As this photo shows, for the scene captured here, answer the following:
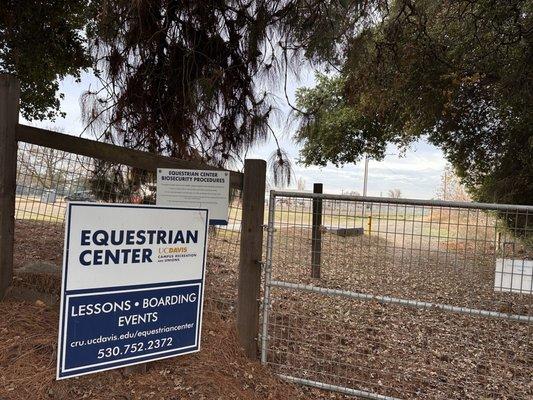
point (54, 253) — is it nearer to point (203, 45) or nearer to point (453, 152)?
point (203, 45)

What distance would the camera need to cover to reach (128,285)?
121 inches

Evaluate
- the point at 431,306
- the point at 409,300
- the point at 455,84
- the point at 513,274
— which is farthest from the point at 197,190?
the point at 455,84

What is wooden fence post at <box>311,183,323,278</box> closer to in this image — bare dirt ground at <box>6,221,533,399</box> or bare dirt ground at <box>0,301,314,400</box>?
bare dirt ground at <box>6,221,533,399</box>

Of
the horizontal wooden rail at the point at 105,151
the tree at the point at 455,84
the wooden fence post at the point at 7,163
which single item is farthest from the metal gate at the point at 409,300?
the wooden fence post at the point at 7,163

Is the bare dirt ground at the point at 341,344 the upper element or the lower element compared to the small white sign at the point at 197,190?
lower

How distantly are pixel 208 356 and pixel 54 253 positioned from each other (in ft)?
10.5

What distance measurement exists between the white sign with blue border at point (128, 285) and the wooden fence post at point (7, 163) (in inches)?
65.6

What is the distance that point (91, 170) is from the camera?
4445 millimetres

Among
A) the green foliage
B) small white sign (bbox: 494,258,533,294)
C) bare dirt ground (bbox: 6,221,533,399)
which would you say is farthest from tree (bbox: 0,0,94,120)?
small white sign (bbox: 494,258,533,294)

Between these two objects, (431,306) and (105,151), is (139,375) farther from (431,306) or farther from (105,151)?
(431,306)

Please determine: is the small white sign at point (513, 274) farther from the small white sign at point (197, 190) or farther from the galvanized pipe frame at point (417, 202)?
the small white sign at point (197, 190)

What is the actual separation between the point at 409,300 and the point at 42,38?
232 inches

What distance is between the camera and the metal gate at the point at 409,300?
10.6 feet

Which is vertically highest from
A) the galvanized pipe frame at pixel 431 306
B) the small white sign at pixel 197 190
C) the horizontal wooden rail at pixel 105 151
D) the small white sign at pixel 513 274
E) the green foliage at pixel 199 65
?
the green foliage at pixel 199 65
